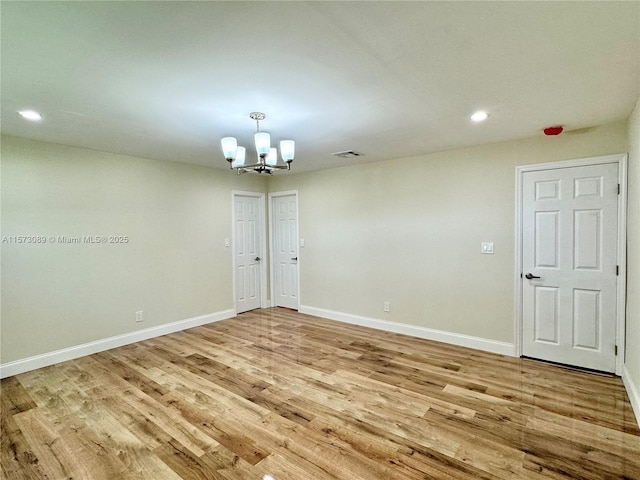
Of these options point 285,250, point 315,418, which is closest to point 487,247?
point 315,418

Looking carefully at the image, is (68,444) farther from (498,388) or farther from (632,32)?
(632,32)

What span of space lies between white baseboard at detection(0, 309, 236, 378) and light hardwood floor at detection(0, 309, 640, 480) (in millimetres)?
120

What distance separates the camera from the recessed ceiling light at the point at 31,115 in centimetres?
250

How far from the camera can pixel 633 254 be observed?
2564 millimetres

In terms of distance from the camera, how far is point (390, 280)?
14.4 ft

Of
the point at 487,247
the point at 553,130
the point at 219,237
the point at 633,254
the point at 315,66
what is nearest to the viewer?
the point at 315,66

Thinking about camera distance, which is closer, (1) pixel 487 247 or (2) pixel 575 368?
(2) pixel 575 368

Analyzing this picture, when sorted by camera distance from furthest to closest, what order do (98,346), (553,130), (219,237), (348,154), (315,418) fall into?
1. (219,237)
2. (348,154)
3. (98,346)
4. (553,130)
5. (315,418)

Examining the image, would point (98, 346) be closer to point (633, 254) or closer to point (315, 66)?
point (315, 66)

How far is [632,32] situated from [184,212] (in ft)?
15.5

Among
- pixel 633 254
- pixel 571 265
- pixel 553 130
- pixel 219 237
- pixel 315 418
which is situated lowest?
pixel 315 418

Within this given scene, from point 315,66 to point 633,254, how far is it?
2.97 m

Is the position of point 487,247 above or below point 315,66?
below

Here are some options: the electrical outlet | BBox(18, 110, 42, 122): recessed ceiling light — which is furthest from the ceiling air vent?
BBox(18, 110, 42, 122): recessed ceiling light
